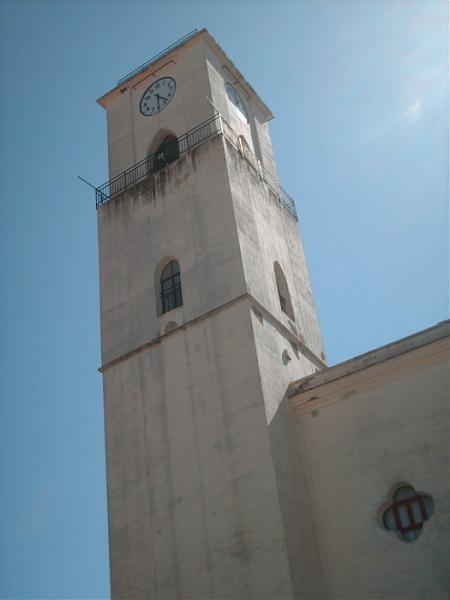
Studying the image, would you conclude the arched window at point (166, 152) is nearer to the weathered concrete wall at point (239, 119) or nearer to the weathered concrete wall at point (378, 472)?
the weathered concrete wall at point (239, 119)

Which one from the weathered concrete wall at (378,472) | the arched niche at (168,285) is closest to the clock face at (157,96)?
the arched niche at (168,285)

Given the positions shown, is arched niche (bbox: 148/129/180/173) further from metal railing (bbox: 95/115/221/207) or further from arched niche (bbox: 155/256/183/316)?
arched niche (bbox: 155/256/183/316)

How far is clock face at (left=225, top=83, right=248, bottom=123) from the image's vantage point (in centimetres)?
2721

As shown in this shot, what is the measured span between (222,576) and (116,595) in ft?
9.05

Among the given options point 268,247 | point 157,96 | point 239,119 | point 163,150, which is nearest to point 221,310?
point 268,247

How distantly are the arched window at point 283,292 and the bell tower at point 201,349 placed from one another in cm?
4

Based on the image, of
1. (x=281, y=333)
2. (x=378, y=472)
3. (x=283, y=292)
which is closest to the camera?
(x=378, y=472)

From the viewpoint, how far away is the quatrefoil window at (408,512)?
56.1ft

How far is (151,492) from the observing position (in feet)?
63.0

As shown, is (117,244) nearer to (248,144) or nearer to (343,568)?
(248,144)

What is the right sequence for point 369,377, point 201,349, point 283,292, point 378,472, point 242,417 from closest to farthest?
point 378,472 → point 242,417 → point 369,377 → point 201,349 → point 283,292

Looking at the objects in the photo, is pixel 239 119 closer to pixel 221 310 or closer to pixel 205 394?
pixel 221 310

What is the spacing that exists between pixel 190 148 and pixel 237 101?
14.9 ft

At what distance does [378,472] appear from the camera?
1784cm
